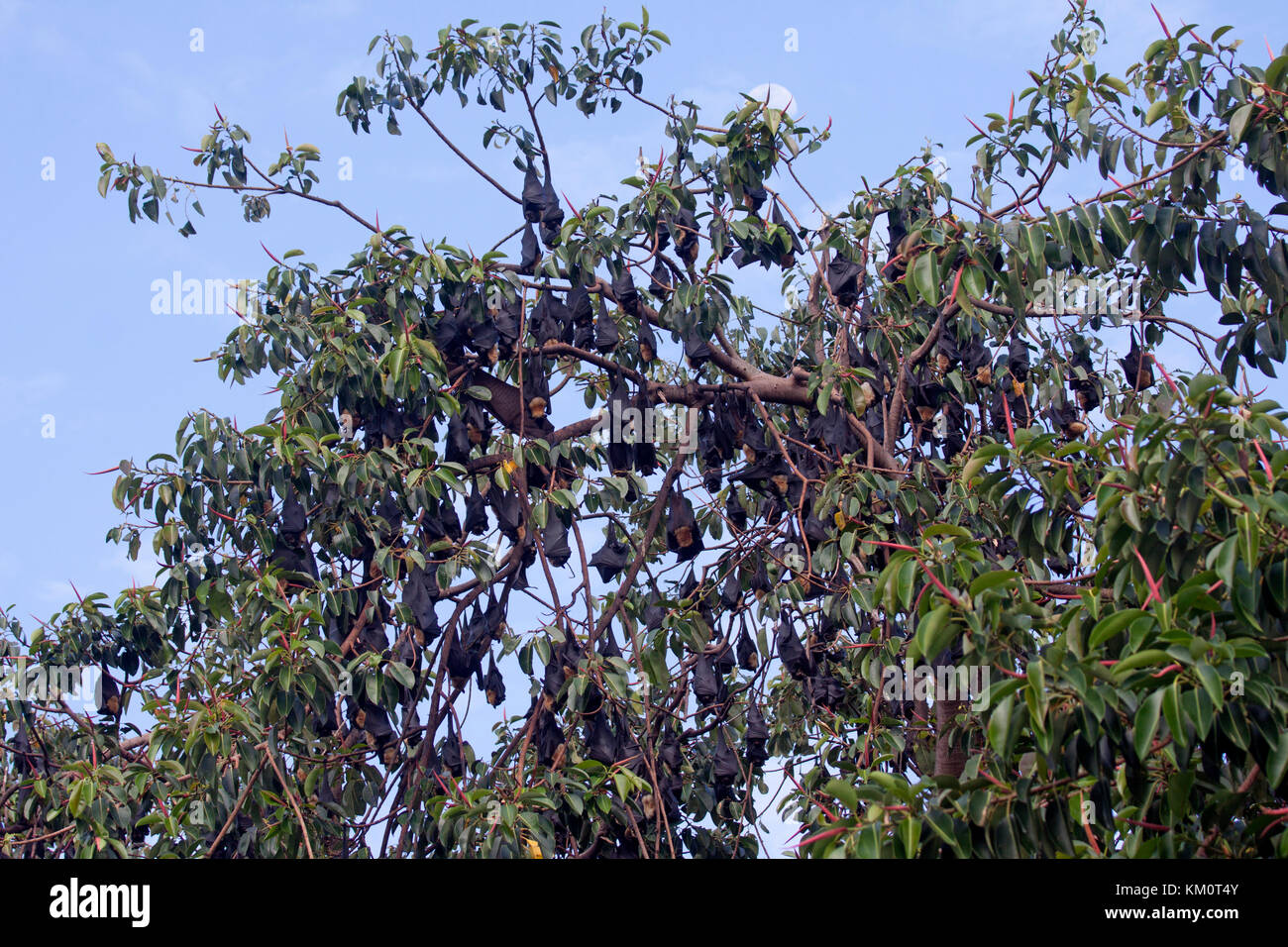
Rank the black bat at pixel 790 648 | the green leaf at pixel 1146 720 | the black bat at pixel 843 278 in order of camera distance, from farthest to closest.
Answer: the black bat at pixel 843 278
the black bat at pixel 790 648
the green leaf at pixel 1146 720

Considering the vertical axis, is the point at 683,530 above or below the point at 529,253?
below

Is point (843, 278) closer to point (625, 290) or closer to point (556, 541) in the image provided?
point (625, 290)

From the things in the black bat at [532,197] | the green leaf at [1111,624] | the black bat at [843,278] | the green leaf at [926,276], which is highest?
the black bat at [532,197]


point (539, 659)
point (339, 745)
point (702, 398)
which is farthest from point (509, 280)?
point (339, 745)

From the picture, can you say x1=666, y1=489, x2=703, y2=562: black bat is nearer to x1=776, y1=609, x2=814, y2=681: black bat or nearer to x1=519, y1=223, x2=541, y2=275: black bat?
x1=776, y1=609, x2=814, y2=681: black bat

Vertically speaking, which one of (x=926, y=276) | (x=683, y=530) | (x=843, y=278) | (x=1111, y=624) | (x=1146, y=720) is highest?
(x=843, y=278)

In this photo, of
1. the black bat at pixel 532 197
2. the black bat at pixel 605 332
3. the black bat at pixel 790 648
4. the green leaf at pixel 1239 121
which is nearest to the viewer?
the green leaf at pixel 1239 121

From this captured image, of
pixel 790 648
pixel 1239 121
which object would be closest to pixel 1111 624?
pixel 1239 121

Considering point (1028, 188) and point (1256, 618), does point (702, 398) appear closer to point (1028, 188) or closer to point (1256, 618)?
point (1028, 188)

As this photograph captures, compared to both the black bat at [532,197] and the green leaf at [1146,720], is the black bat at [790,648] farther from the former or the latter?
the green leaf at [1146,720]

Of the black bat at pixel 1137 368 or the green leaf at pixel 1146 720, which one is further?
the black bat at pixel 1137 368

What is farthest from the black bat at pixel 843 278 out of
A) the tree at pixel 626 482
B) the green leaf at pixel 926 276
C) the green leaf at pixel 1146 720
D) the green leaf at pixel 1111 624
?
the green leaf at pixel 1146 720

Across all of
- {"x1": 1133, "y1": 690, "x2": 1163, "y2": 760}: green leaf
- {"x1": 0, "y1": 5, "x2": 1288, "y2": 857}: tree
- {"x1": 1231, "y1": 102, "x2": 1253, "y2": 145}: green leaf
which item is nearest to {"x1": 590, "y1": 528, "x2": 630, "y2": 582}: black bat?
{"x1": 0, "y1": 5, "x2": 1288, "y2": 857}: tree

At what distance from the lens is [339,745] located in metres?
5.58
